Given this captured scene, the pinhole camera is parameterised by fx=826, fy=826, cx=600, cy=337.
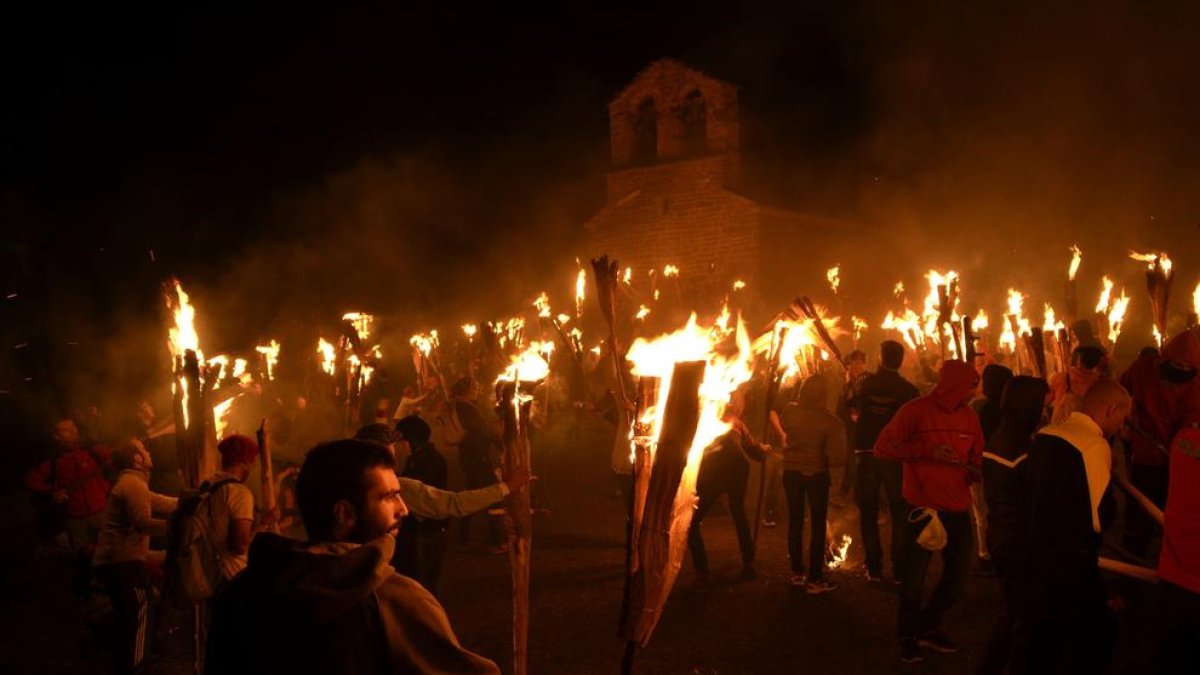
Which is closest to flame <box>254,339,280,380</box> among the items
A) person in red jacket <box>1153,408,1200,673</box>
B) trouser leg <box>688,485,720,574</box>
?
trouser leg <box>688,485,720,574</box>

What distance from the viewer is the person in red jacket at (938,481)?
561 cm

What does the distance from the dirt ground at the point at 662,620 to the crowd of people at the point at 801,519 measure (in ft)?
0.80

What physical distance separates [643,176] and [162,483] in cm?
2132

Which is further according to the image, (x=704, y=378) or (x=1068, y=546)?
(x=1068, y=546)

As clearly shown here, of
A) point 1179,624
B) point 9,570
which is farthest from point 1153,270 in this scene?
point 9,570

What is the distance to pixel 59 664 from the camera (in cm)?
671

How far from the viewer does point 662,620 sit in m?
6.87

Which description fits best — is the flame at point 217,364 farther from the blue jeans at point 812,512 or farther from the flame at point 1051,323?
the flame at point 1051,323

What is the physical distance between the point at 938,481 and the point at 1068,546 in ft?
4.70

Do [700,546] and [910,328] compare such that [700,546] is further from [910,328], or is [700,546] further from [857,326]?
[857,326]

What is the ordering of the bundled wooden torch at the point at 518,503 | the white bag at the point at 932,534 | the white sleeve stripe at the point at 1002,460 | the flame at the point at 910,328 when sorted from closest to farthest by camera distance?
the bundled wooden torch at the point at 518,503 < the white sleeve stripe at the point at 1002,460 < the white bag at the point at 932,534 < the flame at the point at 910,328

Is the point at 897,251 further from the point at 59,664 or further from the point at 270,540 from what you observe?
the point at 270,540

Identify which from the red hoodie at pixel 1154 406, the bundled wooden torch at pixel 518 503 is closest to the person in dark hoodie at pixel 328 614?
the bundled wooden torch at pixel 518 503

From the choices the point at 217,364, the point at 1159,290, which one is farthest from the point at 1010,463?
the point at 1159,290
